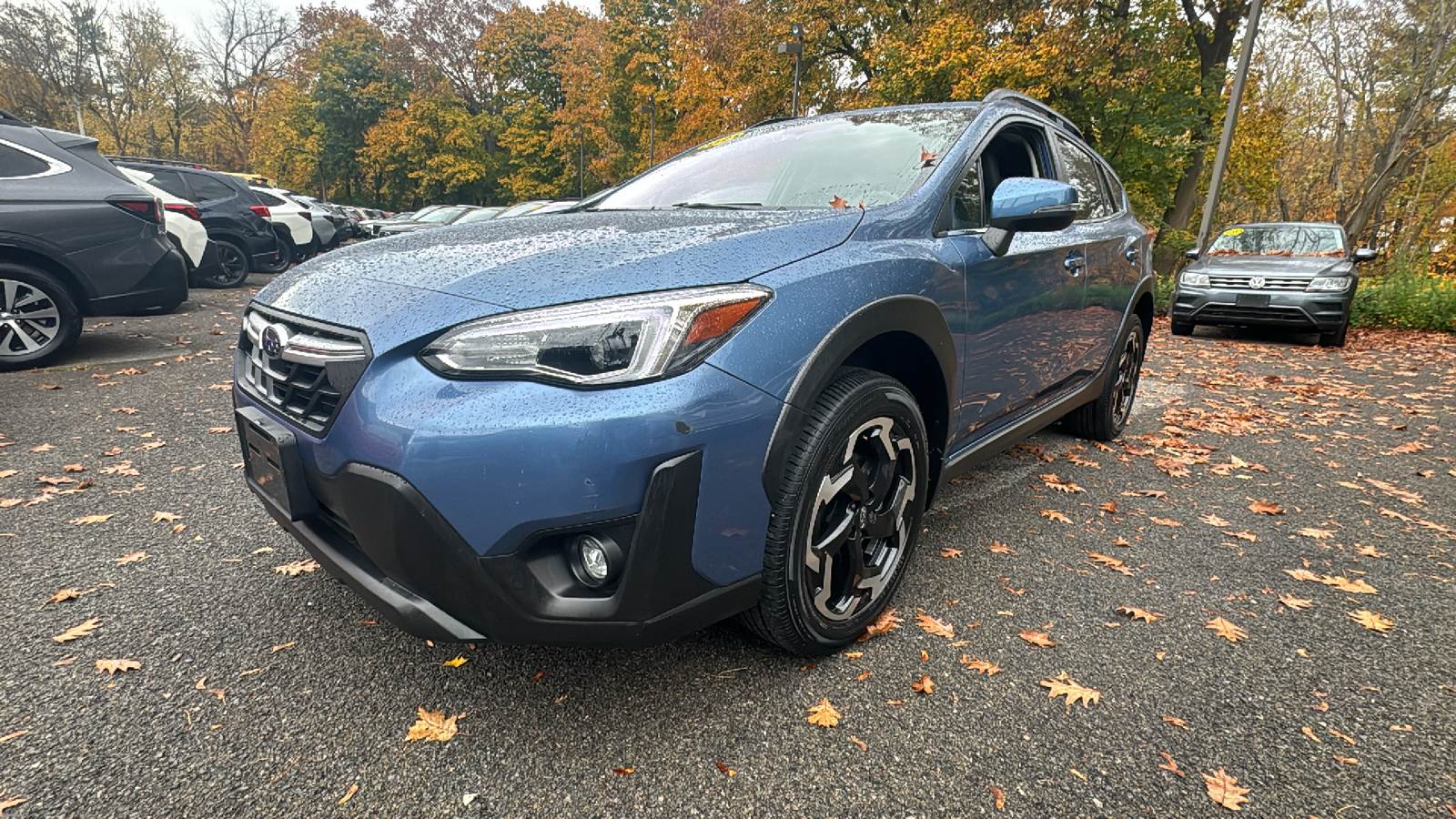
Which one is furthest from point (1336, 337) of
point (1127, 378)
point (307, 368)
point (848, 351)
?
point (307, 368)

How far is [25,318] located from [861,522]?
6.33 metres

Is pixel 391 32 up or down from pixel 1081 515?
up

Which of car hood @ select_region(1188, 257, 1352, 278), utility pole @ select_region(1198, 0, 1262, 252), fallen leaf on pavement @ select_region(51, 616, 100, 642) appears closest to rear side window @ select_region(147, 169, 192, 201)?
fallen leaf on pavement @ select_region(51, 616, 100, 642)

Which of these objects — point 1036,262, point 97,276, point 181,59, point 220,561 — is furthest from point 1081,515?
point 181,59

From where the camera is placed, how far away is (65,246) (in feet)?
16.9

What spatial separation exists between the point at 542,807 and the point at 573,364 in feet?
3.10

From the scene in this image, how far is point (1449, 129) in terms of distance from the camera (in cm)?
1889

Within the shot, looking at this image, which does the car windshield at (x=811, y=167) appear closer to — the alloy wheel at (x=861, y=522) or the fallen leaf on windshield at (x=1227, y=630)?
the alloy wheel at (x=861, y=522)

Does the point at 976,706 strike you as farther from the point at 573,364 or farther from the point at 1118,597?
the point at 573,364

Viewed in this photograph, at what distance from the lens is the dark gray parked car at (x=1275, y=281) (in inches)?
348

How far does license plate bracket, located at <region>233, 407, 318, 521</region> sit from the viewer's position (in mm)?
1713

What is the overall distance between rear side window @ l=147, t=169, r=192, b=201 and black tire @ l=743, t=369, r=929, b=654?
11.4 metres

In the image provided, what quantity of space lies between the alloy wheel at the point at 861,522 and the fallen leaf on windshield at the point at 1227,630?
3.39 feet

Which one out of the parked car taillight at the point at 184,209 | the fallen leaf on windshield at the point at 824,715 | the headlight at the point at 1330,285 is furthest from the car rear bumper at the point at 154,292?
the headlight at the point at 1330,285
